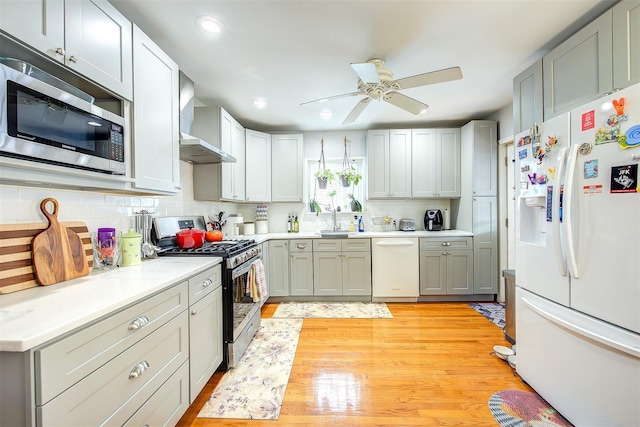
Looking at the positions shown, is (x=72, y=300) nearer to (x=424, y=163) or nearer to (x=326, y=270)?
(x=326, y=270)

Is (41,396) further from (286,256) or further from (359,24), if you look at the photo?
(286,256)

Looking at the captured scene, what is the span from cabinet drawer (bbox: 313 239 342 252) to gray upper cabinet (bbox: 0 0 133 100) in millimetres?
2536

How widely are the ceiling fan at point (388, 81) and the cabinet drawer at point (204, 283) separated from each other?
1.54 m

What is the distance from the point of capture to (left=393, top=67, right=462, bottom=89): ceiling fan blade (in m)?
1.75

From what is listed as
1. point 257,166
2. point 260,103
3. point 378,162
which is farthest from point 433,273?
point 260,103

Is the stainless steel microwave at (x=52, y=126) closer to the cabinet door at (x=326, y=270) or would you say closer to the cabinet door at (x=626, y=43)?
the cabinet door at (x=326, y=270)

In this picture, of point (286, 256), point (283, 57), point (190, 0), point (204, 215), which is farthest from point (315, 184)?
point (190, 0)

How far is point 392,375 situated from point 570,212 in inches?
62.2

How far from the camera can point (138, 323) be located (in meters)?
1.10

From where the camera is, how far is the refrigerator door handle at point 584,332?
1.14 meters

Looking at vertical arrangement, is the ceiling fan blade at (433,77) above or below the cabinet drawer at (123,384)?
above

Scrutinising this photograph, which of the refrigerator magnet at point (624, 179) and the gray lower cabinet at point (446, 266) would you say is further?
the gray lower cabinet at point (446, 266)

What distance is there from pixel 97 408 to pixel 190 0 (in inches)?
80.4

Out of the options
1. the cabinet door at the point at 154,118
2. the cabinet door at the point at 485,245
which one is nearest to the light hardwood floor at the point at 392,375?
the cabinet door at the point at 485,245
